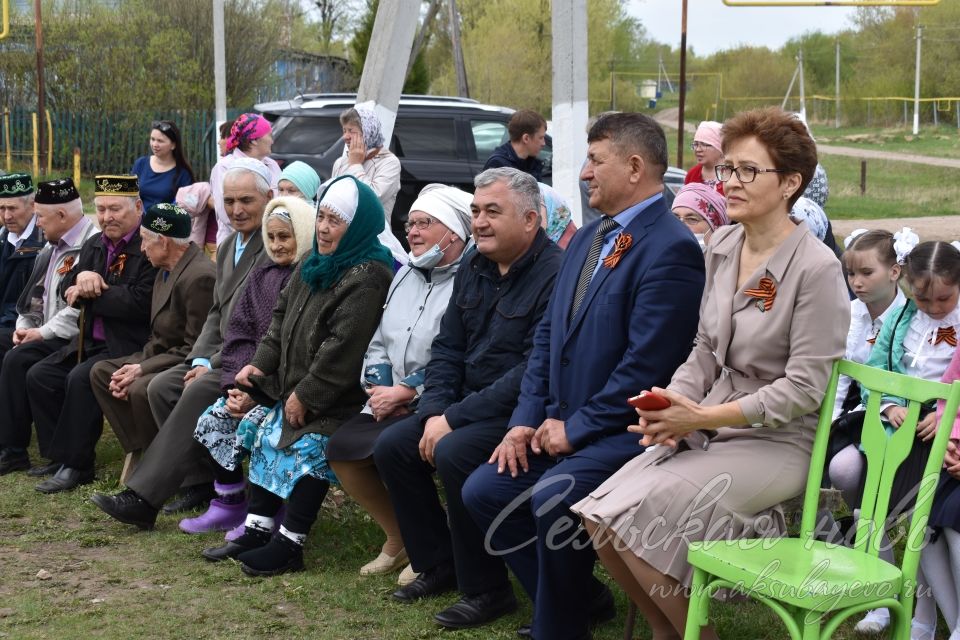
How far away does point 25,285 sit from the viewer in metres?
7.67

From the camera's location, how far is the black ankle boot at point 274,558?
5.05 m

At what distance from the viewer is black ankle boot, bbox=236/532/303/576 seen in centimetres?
505

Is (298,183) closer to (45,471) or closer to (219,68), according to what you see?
(45,471)

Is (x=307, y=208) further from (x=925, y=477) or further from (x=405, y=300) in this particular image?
(x=925, y=477)

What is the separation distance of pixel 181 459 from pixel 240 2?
24321 millimetres

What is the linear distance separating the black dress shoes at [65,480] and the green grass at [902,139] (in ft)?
100

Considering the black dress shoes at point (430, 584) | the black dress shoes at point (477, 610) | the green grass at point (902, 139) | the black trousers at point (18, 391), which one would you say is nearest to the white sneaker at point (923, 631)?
the black dress shoes at point (477, 610)

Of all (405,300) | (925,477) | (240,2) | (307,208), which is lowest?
(925,477)

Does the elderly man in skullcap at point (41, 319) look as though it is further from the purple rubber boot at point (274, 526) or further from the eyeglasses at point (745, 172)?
the eyeglasses at point (745, 172)

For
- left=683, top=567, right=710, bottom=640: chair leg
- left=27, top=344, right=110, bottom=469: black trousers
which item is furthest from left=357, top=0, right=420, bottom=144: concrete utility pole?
left=683, top=567, right=710, bottom=640: chair leg

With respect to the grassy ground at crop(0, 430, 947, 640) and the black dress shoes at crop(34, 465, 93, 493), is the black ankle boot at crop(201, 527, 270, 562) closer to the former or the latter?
the grassy ground at crop(0, 430, 947, 640)

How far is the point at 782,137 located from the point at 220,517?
135 inches

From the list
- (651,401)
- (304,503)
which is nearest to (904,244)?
(651,401)

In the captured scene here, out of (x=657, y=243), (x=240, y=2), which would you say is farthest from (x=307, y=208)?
(x=240, y=2)
